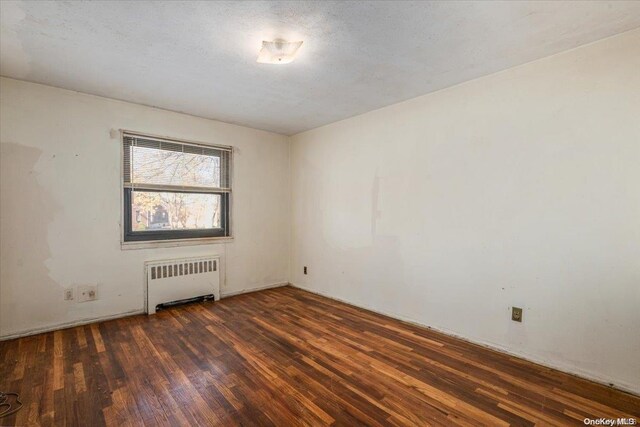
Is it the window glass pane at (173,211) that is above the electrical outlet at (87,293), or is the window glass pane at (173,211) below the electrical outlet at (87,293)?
above

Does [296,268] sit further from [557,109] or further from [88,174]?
[557,109]

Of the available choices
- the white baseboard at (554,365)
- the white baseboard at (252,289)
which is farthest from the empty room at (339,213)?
the white baseboard at (252,289)

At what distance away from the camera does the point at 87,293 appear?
122 inches

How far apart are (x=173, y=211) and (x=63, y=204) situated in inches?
41.8

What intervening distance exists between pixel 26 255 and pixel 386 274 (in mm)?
3654

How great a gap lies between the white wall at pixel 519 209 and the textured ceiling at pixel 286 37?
289mm

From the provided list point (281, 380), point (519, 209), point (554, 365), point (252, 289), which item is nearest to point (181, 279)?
point (252, 289)

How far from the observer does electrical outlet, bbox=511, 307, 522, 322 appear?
2455 mm

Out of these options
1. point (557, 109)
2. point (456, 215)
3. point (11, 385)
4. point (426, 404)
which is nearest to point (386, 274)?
point (456, 215)

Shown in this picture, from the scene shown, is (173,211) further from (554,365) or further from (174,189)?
(554,365)

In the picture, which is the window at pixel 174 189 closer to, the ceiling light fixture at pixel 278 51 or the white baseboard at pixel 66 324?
the white baseboard at pixel 66 324

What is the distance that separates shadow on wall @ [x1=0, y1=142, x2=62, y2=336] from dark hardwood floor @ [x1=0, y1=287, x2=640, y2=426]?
25cm

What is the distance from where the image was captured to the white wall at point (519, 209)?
6.66 feet

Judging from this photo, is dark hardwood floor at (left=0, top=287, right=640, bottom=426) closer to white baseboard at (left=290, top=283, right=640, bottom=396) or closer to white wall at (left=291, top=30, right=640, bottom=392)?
white baseboard at (left=290, top=283, right=640, bottom=396)
